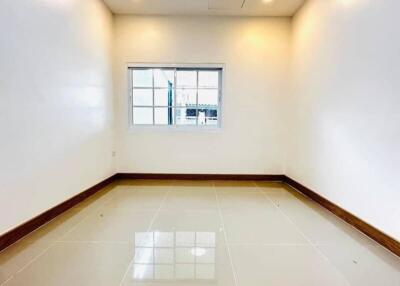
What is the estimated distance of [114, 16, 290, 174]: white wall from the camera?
4.55 metres

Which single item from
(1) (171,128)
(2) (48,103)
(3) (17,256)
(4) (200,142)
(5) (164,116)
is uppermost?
(2) (48,103)

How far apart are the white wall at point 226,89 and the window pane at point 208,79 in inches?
9.3

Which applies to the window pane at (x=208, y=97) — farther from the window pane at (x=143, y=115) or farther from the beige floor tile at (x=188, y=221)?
the beige floor tile at (x=188, y=221)

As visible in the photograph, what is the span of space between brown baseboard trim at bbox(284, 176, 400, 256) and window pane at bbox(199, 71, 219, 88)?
2344mm

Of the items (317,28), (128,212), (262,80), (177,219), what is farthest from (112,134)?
(317,28)

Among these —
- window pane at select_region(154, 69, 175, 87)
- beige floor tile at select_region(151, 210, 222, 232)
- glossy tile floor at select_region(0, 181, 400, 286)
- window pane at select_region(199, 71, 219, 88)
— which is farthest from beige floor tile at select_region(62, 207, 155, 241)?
window pane at select_region(199, 71, 219, 88)

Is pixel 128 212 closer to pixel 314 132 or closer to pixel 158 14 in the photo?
pixel 314 132

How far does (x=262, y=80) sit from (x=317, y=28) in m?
1.25

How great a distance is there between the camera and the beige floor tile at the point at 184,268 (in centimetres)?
167

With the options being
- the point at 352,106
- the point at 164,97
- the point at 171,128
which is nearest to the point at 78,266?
the point at 352,106

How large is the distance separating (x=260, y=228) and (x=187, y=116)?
8.98ft

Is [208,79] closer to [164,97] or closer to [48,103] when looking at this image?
[164,97]

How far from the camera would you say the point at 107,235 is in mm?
2350

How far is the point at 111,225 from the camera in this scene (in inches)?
102
